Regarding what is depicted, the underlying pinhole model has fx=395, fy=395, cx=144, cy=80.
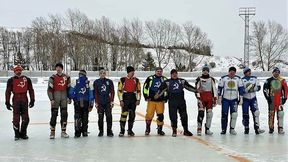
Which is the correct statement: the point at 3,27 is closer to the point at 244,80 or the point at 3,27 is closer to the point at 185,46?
the point at 185,46

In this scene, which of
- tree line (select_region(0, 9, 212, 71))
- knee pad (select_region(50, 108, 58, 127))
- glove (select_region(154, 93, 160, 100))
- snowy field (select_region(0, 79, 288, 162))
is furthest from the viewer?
tree line (select_region(0, 9, 212, 71))

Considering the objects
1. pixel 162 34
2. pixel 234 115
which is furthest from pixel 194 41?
pixel 234 115

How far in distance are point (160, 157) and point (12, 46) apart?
247 feet

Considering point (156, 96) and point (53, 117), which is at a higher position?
point (156, 96)

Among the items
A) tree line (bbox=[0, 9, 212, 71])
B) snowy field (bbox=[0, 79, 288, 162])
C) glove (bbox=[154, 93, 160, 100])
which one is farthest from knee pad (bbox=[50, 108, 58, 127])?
tree line (bbox=[0, 9, 212, 71])

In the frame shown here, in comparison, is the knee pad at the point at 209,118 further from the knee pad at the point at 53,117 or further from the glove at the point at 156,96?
the knee pad at the point at 53,117

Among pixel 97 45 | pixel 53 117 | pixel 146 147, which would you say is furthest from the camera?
pixel 97 45

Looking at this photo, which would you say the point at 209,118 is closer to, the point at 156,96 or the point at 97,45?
the point at 156,96

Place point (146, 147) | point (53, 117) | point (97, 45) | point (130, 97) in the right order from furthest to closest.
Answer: point (97, 45), point (130, 97), point (53, 117), point (146, 147)

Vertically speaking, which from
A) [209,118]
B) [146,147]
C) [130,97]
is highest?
[130,97]

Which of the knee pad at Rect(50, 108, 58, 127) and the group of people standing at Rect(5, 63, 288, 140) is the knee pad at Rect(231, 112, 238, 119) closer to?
the group of people standing at Rect(5, 63, 288, 140)

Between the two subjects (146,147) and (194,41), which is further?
(194,41)

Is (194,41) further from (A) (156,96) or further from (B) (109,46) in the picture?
(A) (156,96)

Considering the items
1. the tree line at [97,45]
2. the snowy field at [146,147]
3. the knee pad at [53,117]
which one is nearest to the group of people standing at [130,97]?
the knee pad at [53,117]
